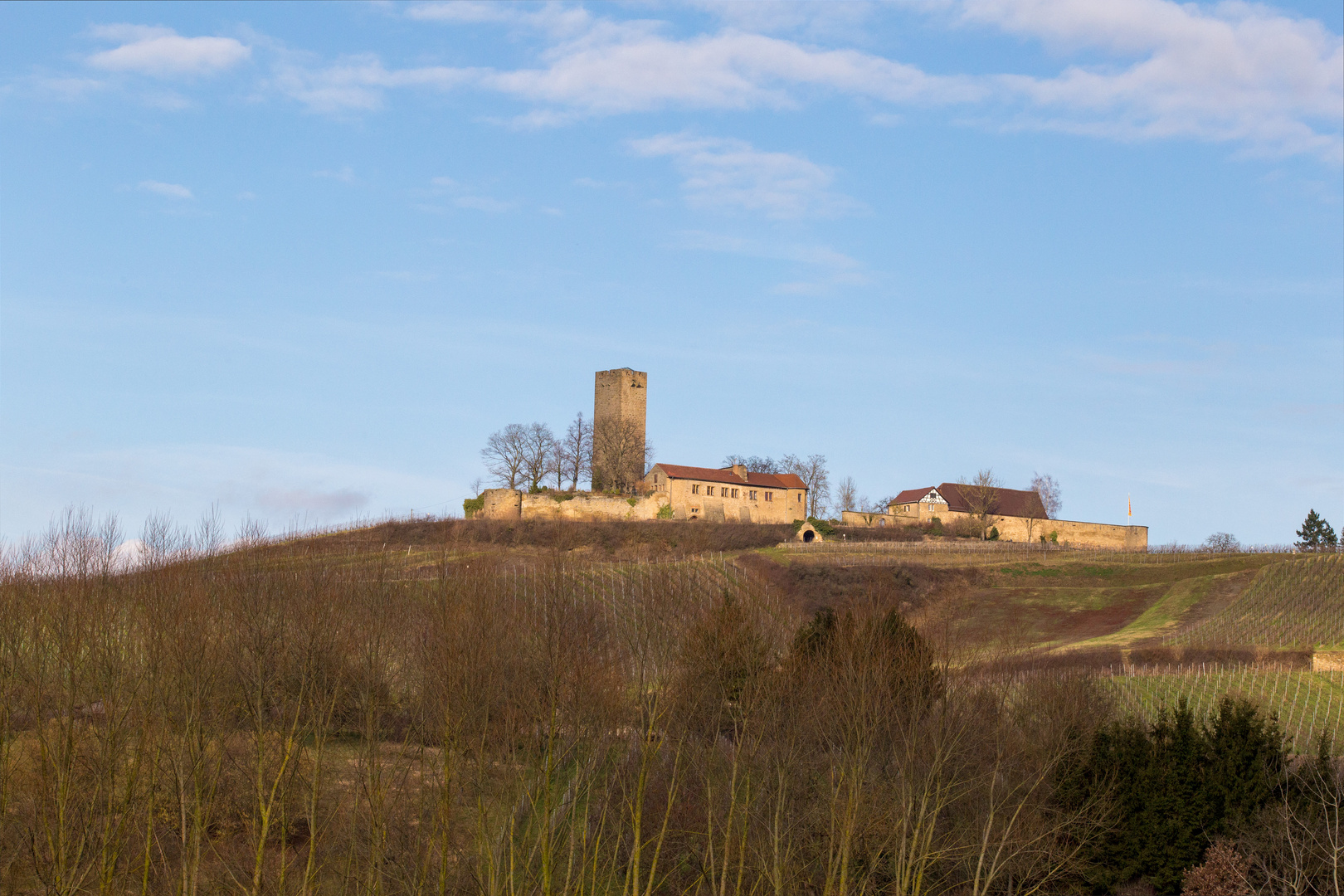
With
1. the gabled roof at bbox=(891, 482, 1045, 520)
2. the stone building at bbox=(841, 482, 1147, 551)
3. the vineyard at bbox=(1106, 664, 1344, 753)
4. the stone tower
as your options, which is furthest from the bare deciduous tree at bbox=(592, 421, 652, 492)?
the vineyard at bbox=(1106, 664, 1344, 753)

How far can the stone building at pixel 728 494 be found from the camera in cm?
9400

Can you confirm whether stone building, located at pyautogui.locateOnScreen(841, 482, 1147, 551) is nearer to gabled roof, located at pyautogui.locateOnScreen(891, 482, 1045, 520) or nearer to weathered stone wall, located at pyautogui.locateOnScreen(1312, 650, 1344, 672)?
gabled roof, located at pyautogui.locateOnScreen(891, 482, 1045, 520)

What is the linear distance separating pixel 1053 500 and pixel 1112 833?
344 ft

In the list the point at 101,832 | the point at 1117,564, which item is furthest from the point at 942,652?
the point at 1117,564

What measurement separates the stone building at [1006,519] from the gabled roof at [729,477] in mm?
6480

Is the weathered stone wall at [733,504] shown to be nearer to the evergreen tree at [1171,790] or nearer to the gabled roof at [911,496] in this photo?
the gabled roof at [911,496]

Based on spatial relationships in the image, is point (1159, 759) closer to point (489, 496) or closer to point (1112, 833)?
point (1112, 833)

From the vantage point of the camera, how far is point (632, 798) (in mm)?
21328

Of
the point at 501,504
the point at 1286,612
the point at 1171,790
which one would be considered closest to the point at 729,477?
the point at 501,504

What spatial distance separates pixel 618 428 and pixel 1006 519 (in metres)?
36.2

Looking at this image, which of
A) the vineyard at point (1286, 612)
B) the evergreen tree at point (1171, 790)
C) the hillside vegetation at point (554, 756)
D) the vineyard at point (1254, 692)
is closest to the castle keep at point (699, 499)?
the vineyard at point (1286, 612)

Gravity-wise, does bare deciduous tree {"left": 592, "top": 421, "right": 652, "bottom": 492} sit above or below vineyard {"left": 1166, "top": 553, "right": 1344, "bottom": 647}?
above

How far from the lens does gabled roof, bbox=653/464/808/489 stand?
9534 cm

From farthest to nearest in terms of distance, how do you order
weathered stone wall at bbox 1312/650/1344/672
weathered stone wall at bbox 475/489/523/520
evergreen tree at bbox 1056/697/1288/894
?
weathered stone wall at bbox 475/489/523/520
weathered stone wall at bbox 1312/650/1344/672
evergreen tree at bbox 1056/697/1288/894
